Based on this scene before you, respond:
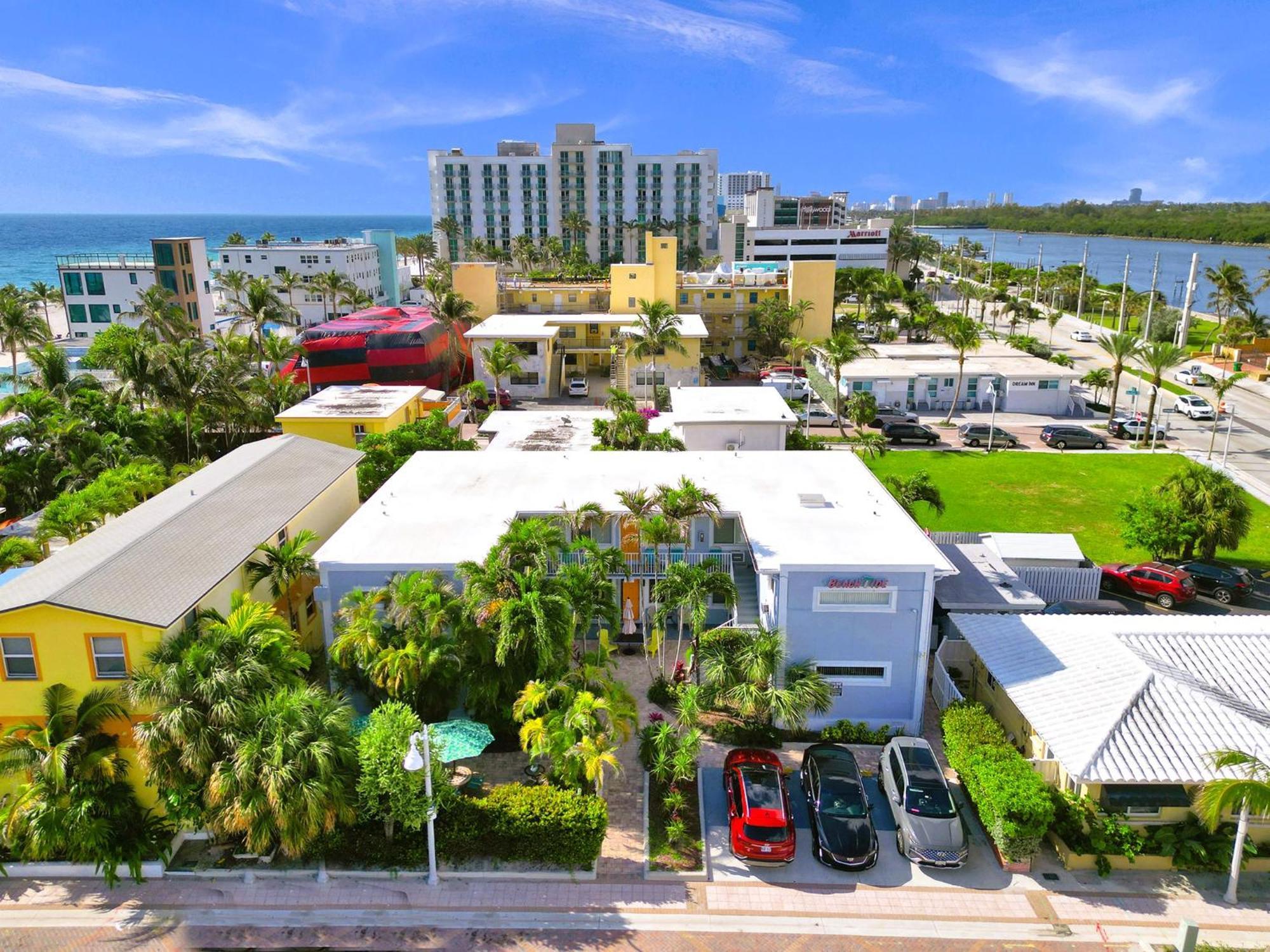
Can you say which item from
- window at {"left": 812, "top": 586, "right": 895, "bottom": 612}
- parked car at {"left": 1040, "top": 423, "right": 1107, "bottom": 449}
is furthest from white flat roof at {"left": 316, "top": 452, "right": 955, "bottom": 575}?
parked car at {"left": 1040, "top": 423, "right": 1107, "bottom": 449}

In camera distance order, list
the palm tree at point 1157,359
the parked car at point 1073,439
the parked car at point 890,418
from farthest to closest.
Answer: the parked car at point 890,418
the parked car at point 1073,439
the palm tree at point 1157,359

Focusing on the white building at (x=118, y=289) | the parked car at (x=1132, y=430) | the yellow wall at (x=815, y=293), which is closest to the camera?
the parked car at (x=1132, y=430)

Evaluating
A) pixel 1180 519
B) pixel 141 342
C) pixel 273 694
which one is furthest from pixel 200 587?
pixel 1180 519

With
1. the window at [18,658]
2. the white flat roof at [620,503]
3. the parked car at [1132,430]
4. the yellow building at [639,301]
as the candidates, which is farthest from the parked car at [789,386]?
the window at [18,658]

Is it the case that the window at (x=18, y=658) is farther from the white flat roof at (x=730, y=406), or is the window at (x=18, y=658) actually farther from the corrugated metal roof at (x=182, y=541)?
the white flat roof at (x=730, y=406)

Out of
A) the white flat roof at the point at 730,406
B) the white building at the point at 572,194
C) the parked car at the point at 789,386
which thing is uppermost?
the white building at the point at 572,194

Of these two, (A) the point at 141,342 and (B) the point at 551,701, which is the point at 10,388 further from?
(B) the point at 551,701

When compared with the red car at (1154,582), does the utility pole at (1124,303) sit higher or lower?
higher

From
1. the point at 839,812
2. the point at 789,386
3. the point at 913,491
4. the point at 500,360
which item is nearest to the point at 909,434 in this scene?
the point at 789,386
